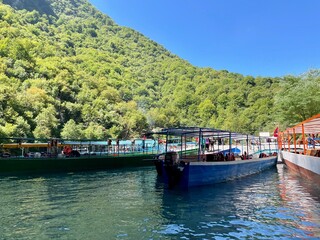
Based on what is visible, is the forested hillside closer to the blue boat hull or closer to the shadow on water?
the blue boat hull

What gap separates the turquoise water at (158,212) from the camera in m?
9.23

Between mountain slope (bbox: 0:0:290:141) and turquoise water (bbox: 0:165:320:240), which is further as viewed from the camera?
mountain slope (bbox: 0:0:290:141)

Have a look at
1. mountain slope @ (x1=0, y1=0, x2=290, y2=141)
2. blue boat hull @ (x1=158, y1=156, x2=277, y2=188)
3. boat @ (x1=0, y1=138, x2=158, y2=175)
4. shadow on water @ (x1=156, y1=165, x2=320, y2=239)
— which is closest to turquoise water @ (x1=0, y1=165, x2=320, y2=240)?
shadow on water @ (x1=156, y1=165, x2=320, y2=239)

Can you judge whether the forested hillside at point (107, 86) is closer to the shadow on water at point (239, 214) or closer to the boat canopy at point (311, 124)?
the boat canopy at point (311, 124)

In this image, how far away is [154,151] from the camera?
42.1 m

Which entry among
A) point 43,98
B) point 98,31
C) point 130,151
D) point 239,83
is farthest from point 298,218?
point 98,31

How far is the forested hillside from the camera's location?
55188mm

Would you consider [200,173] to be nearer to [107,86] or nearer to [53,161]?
[53,161]

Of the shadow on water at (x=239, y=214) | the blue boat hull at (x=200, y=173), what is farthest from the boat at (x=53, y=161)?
the shadow on water at (x=239, y=214)

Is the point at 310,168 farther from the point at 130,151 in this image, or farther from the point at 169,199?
the point at 130,151

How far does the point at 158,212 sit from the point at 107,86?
103m

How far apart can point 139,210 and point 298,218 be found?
5.72 metres

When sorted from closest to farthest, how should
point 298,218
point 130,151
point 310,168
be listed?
point 298,218, point 310,168, point 130,151

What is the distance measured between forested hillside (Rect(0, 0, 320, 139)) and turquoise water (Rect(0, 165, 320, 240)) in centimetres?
3108
